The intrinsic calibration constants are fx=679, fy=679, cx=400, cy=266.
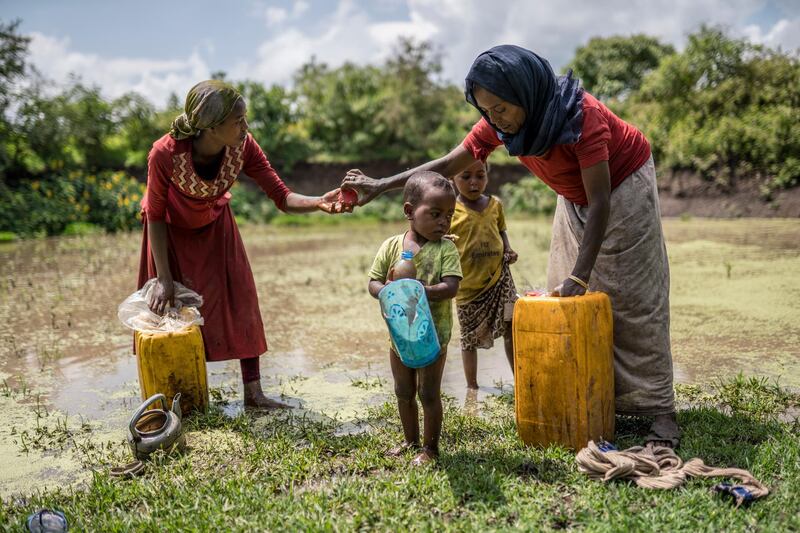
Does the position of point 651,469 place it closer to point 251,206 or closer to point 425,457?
point 425,457

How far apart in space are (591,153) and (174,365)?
2.41 m

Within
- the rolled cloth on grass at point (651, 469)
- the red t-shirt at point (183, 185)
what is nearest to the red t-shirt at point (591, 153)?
the rolled cloth on grass at point (651, 469)

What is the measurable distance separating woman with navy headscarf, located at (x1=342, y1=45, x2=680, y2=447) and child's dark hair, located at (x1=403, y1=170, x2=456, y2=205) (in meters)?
0.41

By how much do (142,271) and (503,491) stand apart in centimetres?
259

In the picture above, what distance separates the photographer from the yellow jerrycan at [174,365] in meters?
3.64

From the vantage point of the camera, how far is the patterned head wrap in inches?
138

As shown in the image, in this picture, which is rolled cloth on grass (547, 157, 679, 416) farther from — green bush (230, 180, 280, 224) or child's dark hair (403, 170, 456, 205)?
green bush (230, 180, 280, 224)

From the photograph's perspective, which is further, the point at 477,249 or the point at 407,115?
the point at 407,115

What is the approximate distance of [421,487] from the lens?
2.68 metres

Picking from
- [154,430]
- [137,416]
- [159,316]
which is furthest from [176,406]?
[159,316]

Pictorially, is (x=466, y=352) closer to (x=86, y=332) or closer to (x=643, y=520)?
(x=643, y=520)

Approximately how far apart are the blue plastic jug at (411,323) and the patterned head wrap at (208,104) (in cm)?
148

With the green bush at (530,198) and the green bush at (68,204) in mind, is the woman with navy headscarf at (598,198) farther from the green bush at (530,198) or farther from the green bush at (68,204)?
the green bush at (530,198)

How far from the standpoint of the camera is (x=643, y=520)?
2.39 m
